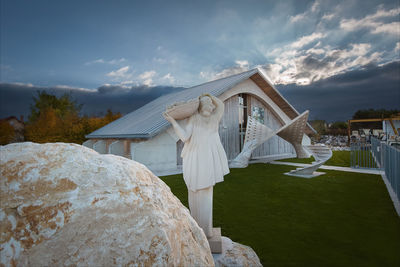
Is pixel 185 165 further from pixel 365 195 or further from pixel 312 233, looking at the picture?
pixel 365 195

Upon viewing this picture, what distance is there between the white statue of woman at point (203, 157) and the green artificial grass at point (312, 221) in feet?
4.43

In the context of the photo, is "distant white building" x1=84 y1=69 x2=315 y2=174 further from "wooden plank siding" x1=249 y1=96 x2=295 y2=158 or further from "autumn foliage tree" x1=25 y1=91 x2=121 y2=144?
"autumn foliage tree" x1=25 y1=91 x2=121 y2=144

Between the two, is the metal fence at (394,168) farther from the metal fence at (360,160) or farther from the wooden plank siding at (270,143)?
A: the wooden plank siding at (270,143)

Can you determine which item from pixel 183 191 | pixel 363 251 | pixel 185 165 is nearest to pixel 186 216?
pixel 185 165

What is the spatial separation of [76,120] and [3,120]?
5754 mm

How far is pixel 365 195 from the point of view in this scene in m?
6.69

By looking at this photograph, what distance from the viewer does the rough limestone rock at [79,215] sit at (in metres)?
0.95

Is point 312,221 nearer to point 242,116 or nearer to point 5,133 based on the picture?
point 242,116

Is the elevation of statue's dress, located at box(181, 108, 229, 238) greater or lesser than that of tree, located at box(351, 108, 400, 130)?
lesser

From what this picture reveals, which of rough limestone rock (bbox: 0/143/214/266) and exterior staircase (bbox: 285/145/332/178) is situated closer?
rough limestone rock (bbox: 0/143/214/266)

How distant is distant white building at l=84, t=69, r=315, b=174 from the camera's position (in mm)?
11266

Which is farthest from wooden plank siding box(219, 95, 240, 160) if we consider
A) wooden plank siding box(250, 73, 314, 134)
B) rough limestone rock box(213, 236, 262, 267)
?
rough limestone rock box(213, 236, 262, 267)

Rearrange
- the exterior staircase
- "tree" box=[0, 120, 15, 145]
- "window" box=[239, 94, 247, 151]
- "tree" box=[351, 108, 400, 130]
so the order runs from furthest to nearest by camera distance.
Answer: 1. "tree" box=[351, 108, 400, 130]
2. "window" box=[239, 94, 247, 151]
3. "tree" box=[0, 120, 15, 145]
4. the exterior staircase

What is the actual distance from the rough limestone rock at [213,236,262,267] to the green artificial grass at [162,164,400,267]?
1.36 feet
